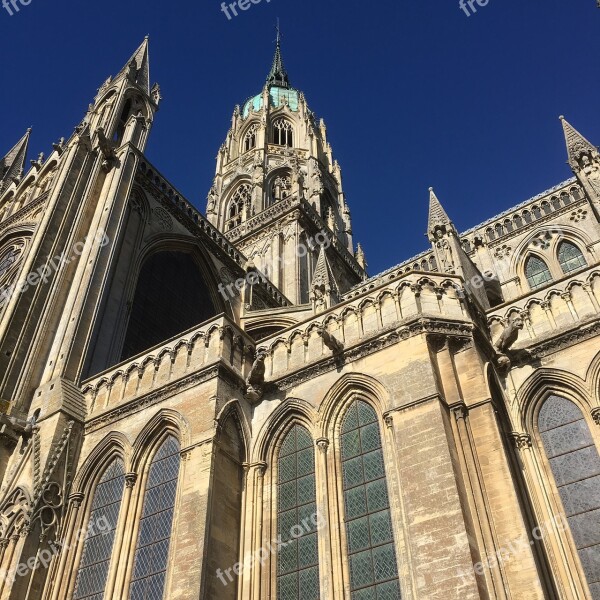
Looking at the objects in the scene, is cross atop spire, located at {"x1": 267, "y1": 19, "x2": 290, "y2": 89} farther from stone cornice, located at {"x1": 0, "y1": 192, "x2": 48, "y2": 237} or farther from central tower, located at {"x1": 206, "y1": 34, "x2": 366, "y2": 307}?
stone cornice, located at {"x1": 0, "y1": 192, "x2": 48, "y2": 237}

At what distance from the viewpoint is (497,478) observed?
1045 centimetres

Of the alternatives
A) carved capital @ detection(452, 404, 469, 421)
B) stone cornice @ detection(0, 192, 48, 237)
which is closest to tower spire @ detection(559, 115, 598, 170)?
carved capital @ detection(452, 404, 469, 421)

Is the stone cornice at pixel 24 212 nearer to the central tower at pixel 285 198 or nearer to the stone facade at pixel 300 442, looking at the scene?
the stone facade at pixel 300 442

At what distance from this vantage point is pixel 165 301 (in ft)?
67.9

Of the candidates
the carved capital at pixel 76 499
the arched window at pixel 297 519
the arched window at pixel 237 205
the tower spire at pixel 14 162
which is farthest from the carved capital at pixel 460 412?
the arched window at pixel 237 205

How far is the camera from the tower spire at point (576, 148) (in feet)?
78.0

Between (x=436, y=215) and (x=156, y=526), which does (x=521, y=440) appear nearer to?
(x=156, y=526)

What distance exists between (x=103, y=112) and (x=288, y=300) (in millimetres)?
10300

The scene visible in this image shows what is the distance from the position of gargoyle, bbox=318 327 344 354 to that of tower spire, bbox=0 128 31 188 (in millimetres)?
23122

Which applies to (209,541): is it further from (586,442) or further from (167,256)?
(167,256)

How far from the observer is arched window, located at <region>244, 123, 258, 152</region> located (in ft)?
149

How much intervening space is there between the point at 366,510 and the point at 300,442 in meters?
2.08

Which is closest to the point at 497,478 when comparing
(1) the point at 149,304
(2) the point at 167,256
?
(1) the point at 149,304
